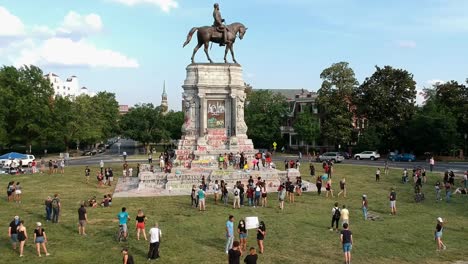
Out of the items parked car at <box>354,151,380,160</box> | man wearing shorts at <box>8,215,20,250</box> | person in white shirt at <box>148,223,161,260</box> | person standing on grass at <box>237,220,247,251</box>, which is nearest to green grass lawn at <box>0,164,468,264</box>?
person in white shirt at <box>148,223,161,260</box>

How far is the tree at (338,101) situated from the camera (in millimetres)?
75625

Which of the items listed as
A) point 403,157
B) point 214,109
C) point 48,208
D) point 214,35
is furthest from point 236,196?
point 403,157

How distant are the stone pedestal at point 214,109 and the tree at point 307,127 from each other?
37520 millimetres

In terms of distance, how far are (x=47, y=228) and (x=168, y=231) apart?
652 cm

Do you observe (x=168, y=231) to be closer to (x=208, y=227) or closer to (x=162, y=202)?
(x=208, y=227)

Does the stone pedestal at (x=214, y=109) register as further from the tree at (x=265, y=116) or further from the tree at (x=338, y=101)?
the tree at (x=265, y=116)

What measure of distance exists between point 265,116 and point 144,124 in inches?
966

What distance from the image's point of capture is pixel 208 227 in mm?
24016

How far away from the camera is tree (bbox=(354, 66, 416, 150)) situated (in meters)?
72.4

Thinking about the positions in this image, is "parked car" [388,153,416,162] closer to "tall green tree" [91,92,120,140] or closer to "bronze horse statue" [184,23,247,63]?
"bronze horse statue" [184,23,247,63]

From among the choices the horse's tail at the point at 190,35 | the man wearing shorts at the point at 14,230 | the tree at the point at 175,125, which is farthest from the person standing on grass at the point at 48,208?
the tree at the point at 175,125

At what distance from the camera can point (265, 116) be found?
88.5m

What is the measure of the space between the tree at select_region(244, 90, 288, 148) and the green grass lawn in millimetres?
51563

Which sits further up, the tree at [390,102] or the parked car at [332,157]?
the tree at [390,102]
